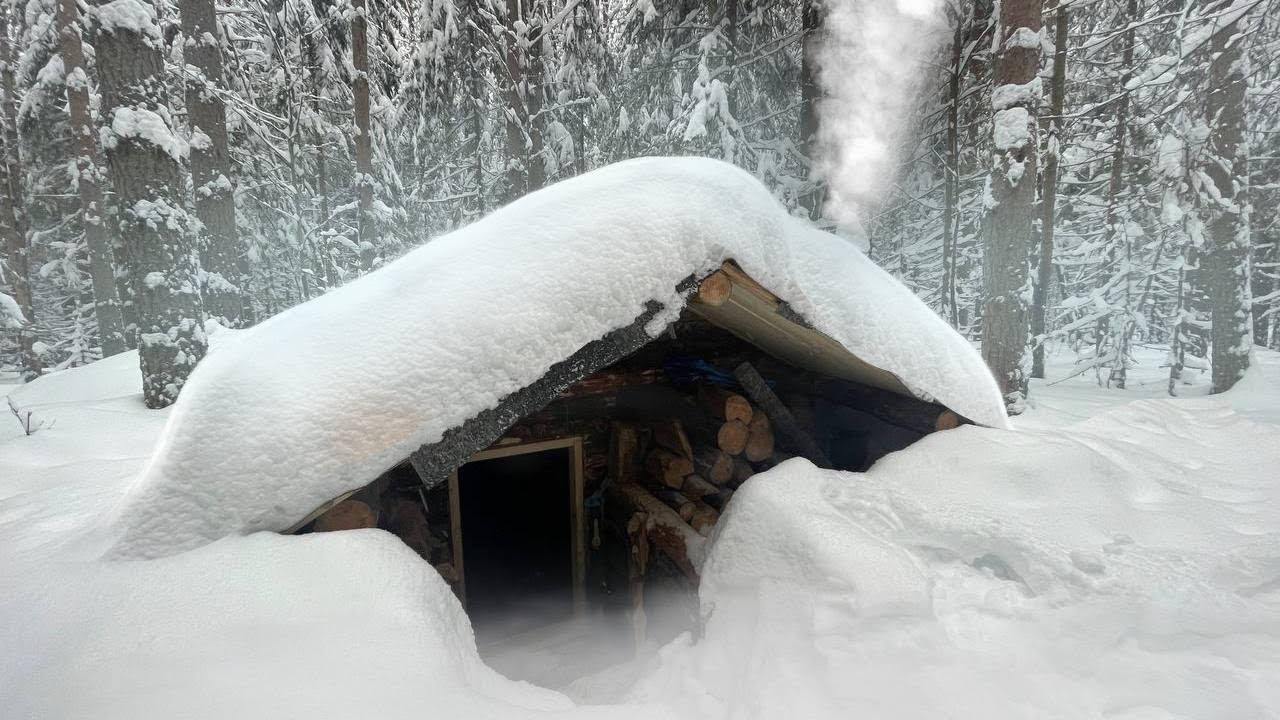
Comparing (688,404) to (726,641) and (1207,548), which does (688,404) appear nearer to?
(726,641)

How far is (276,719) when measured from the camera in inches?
57.4

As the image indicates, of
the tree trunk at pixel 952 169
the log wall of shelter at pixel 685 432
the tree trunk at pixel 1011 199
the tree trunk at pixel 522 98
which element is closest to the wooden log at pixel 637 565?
the log wall of shelter at pixel 685 432

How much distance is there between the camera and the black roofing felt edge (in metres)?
2.12

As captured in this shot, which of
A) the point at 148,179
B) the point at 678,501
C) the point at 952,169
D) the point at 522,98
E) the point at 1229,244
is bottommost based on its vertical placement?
the point at 678,501

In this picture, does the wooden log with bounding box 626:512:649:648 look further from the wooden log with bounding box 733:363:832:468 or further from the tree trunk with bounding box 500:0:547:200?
the tree trunk with bounding box 500:0:547:200

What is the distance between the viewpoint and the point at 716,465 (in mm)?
3961

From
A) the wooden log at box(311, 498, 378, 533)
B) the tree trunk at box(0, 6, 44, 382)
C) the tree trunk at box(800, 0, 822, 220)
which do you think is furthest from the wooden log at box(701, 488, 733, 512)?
the tree trunk at box(0, 6, 44, 382)

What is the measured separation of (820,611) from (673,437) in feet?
8.13

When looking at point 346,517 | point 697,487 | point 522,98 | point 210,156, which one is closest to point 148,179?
point 210,156

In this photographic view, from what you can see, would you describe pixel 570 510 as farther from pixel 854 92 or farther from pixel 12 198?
pixel 12 198

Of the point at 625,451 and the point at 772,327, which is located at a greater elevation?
the point at 772,327

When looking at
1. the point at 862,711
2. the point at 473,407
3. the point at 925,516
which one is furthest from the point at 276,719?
the point at 925,516

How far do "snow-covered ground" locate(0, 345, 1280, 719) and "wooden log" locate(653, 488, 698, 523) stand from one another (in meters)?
1.50

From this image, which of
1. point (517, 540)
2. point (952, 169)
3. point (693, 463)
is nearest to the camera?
point (693, 463)
